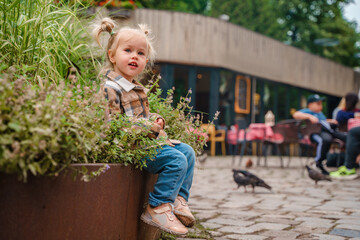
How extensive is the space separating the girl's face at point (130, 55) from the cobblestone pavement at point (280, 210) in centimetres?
85

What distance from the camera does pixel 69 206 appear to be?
1787mm

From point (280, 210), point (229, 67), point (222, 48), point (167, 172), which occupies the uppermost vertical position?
point (222, 48)

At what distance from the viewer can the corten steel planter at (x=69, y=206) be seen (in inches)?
64.7

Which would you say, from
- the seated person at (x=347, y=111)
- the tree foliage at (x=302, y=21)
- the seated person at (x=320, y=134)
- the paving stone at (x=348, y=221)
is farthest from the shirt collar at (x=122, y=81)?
the tree foliage at (x=302, y=21)

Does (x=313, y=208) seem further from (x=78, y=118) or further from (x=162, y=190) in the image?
(x=78, y=118)

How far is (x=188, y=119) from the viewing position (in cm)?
309

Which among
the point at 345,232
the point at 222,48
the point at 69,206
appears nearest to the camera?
the point at 69,206

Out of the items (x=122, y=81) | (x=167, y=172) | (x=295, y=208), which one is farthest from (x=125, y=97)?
(x=295, y=208)

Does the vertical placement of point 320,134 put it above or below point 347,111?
below

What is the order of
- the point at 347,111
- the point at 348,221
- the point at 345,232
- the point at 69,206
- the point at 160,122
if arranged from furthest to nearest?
1. the point at 347,111
2. the point at 348,221
3. the point at 345,232
4. the point at 160,122
5. the point at 69,206

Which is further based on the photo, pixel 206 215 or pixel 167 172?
pixel 206 215

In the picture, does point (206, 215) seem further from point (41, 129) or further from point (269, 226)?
point (41, 129)

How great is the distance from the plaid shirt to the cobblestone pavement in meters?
0.70

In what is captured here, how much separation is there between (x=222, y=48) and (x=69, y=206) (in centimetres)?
1348
